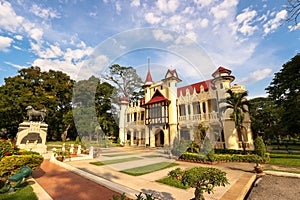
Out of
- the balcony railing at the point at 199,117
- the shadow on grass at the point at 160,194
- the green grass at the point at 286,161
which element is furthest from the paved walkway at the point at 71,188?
the balcony railing at the point at 199,117

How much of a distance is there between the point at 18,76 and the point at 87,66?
29.5m

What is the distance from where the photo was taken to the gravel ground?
5.68 m

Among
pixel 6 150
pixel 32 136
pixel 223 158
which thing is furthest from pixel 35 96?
pixel 223 158

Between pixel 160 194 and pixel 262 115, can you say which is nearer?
pixel 160 194

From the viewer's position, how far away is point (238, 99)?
13.6m

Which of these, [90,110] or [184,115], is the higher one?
[90,110]

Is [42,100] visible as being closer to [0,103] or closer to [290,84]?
[0,103]

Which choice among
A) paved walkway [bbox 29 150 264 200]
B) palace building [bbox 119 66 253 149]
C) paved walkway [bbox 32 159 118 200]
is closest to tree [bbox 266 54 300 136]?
palace building [bbox 119 66 253 149]

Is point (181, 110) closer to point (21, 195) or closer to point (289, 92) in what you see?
point (289, 92)

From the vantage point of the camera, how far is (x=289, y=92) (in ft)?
58.9

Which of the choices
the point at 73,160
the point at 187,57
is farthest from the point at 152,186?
the point at 73,160

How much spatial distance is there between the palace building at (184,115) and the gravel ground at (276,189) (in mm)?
5029

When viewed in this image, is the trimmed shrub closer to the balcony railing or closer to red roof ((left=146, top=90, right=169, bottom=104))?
the balcony railing

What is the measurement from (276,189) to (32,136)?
20.3 meters
